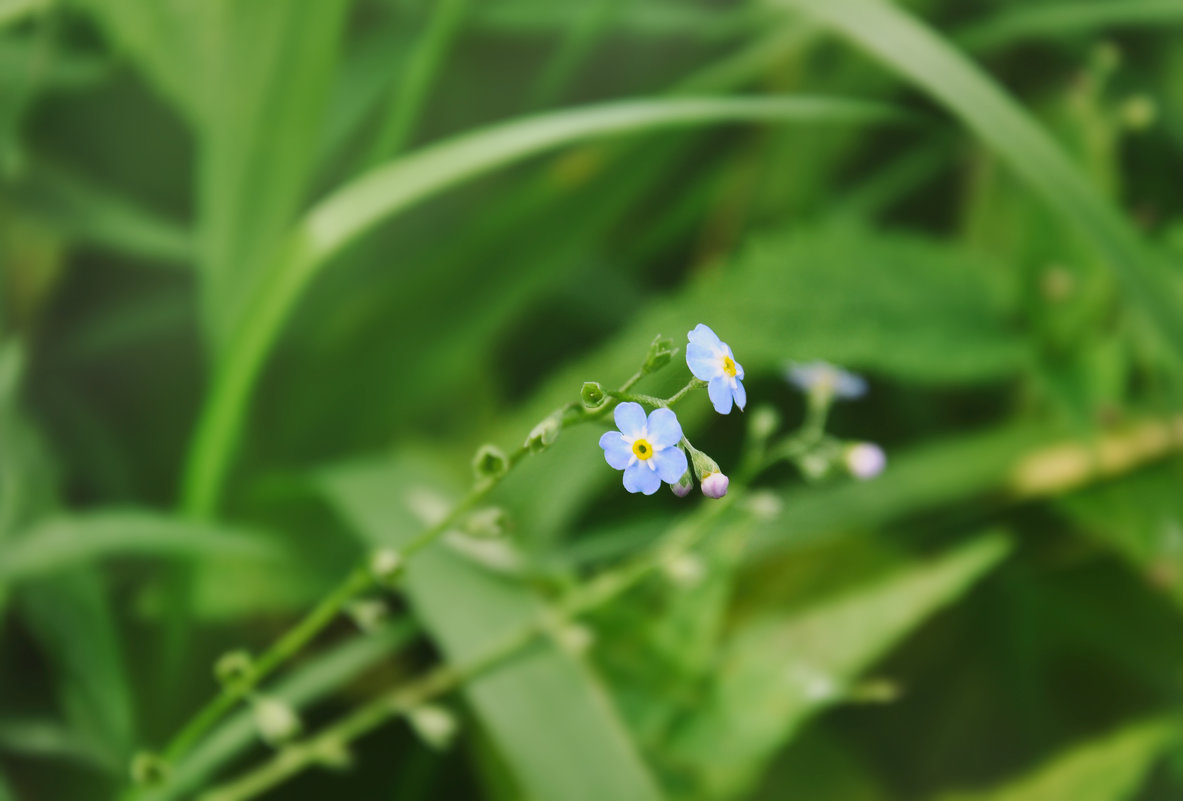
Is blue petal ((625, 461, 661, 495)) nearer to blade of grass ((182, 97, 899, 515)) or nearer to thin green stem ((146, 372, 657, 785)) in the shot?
thin green stem ((146, 372, 657, 785))

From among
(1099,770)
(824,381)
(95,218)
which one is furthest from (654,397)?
(95,218)

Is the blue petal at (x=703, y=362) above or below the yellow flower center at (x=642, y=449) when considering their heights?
above

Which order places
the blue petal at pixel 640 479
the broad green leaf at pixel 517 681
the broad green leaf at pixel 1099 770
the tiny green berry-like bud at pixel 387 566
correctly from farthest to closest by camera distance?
1. the broad green leaf at pixel 1099 770
2. the broad green leaf at pixel 517 681
3. the tiny green berry-like bud at pixel 387 566
4. the blue petal at pixel 640 479

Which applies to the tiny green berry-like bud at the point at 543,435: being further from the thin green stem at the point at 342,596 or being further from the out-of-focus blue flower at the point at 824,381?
the out-of-focus blue flower at the point at 824,381

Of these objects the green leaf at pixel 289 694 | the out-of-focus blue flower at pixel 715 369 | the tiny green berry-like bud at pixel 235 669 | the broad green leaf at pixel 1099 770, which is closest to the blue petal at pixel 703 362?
the out-of-focus blue flower at pixel 715 369

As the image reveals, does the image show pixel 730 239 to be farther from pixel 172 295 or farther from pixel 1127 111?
pixel 172 295

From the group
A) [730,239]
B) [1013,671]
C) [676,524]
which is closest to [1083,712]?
[1013,671]

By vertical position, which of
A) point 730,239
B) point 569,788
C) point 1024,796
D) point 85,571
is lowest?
point 1024,796

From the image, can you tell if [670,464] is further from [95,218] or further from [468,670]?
[95,218]
